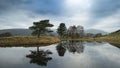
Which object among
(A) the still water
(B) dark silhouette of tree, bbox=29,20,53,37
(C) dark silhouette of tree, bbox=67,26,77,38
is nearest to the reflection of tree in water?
(A) the still water

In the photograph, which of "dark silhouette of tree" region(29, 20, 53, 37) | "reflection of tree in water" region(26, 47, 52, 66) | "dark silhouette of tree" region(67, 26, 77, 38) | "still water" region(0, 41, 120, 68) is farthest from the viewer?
"dark silhouette of tree" region(67, 26, 77, 38)

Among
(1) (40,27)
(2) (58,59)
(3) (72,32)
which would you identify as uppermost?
(3) (72,32)

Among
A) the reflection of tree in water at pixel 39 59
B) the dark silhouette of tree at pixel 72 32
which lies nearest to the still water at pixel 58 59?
the reflection of tree in water at pixel 39 59

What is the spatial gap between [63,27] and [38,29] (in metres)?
61.6

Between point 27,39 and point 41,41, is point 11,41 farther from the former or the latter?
point 41,41

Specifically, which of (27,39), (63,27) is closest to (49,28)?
(27,39)

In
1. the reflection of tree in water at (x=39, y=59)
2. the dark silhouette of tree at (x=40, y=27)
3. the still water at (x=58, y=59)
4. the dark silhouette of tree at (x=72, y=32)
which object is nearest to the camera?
the still water at (x=58, y=59)

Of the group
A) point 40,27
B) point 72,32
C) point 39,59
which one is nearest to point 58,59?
point 39,59

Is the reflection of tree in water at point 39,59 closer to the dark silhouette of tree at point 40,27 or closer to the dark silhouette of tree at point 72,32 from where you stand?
the dark silhouette of tree at point 40,27

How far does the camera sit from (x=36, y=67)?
19906mm

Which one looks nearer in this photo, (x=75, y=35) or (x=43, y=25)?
(x=43, y=25)

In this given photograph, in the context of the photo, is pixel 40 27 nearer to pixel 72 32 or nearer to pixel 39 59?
pixel 39 59

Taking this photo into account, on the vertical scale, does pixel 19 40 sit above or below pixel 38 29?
below

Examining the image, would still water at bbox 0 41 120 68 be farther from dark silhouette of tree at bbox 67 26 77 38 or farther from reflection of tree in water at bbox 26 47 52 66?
dark silhouette of tree at bbox 67 26 77 38
